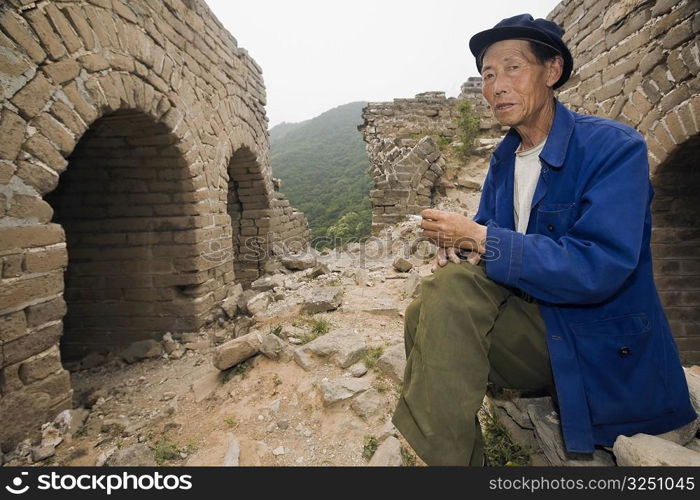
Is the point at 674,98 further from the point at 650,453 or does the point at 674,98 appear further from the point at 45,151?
the point at 45,151

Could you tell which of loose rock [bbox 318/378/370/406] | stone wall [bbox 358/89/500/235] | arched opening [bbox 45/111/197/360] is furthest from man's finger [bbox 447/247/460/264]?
stone wall [bbox 358/89/500/235]

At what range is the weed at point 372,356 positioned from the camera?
2586mm

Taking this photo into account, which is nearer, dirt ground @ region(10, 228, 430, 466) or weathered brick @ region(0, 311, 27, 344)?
dirt ground @ region(10, 228, 430, 466)

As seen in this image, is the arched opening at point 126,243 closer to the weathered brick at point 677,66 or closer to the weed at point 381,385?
the weed at point 381,385

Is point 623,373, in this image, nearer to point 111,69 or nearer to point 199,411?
point 199,411

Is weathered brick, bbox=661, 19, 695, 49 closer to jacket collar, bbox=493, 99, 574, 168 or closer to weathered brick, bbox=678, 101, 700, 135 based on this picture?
weathered brick, bbox=678, 101, 700, 135

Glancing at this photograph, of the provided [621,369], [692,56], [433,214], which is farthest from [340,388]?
[692,56]

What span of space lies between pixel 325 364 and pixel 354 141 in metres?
36.8

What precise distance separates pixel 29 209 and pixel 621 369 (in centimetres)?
337

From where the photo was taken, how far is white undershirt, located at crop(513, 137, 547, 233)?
1.67 meters

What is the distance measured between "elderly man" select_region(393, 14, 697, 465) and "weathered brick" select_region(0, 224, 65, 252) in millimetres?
2601

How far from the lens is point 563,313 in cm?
137

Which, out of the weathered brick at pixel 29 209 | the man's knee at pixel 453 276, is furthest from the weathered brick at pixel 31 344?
the man's knee at pixel 453 276

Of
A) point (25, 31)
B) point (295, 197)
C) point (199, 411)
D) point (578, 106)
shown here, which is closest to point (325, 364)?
point (199, 411)
